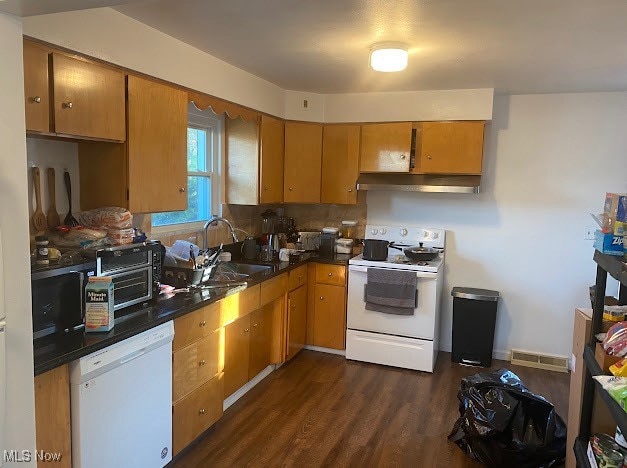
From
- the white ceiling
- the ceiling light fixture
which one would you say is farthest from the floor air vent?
the ceiling light fixture

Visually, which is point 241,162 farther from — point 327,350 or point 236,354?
point 327,350

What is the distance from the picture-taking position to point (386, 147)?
3992mm

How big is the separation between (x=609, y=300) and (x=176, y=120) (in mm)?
2432

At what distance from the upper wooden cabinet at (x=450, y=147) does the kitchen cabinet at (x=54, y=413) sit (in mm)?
3044

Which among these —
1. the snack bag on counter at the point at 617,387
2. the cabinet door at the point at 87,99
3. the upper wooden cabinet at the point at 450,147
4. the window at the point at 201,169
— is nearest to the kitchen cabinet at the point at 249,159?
the window at the point at 201,169

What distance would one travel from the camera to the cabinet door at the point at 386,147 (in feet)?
12.9

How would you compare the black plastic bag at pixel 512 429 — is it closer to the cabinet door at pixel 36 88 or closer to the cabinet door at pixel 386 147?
the cabinet door at pixel 386 147

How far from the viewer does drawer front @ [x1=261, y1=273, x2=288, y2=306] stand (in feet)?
10.8

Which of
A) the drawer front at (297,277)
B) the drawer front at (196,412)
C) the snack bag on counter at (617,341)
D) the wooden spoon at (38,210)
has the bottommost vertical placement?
the drawer front at (196,412)

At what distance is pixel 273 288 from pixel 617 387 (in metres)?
2.37

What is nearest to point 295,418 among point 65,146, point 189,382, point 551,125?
point 189,382

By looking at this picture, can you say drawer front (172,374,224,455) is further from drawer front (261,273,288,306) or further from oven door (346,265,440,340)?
oven door (346,265,440,340)

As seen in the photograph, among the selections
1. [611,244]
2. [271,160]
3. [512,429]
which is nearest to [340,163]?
[271,160]

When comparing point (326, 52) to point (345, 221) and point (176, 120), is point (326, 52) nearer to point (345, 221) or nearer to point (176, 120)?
point (176, 120)
